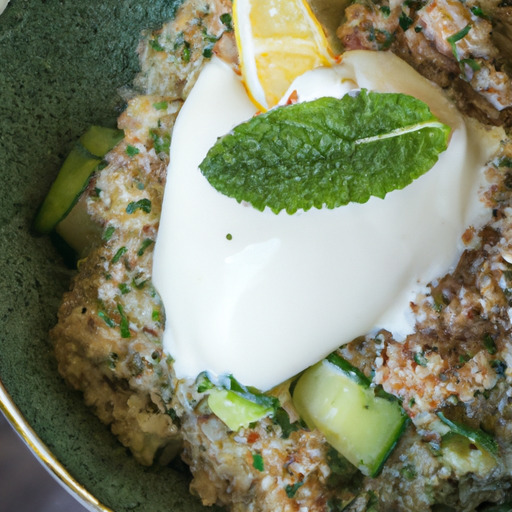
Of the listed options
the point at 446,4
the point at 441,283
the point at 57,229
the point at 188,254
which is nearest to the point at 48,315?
the point at 57,229

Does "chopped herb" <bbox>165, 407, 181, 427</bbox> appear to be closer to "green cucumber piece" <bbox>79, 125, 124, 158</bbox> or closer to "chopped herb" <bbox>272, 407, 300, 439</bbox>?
"chopped herb" <bbox>272, 407, 300, 439</bbox>

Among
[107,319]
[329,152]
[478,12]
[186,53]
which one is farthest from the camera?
[186,53]

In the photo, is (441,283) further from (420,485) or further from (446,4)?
(446,4)

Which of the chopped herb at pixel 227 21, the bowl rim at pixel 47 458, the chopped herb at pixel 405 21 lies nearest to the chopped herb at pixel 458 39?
the chopped herb at pixel 405 21

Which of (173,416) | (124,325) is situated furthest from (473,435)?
(124,325)

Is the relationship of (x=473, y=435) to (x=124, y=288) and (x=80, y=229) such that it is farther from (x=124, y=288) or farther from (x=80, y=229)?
(x=80, y=229)

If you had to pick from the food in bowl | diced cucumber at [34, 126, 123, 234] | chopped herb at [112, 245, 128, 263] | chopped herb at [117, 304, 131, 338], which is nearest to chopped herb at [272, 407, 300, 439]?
the food in bowl
